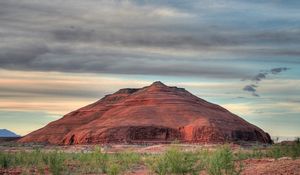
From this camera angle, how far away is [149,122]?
12238cm

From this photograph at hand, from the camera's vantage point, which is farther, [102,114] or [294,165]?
[102,114]

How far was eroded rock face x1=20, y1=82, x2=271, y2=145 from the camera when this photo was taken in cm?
11688

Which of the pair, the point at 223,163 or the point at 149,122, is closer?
the point at 223,163

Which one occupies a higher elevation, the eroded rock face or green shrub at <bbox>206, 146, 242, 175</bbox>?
the eroded rock face

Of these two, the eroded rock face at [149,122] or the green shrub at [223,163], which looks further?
the eroded rock face at [149,122]

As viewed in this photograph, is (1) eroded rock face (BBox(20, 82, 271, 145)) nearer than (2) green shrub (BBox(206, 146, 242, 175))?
No

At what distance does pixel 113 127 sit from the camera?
395 feet

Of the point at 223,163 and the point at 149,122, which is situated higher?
the point at 149,122

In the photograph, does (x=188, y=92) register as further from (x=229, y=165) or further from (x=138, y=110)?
(x=229, y=165)

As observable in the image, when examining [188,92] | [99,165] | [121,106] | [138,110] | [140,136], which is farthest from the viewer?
[188,92]

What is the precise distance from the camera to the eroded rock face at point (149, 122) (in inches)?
4601

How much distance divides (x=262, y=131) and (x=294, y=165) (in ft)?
406

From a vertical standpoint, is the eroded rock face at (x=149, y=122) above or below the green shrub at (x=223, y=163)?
above

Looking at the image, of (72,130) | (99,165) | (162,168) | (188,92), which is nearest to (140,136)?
(72,130)
